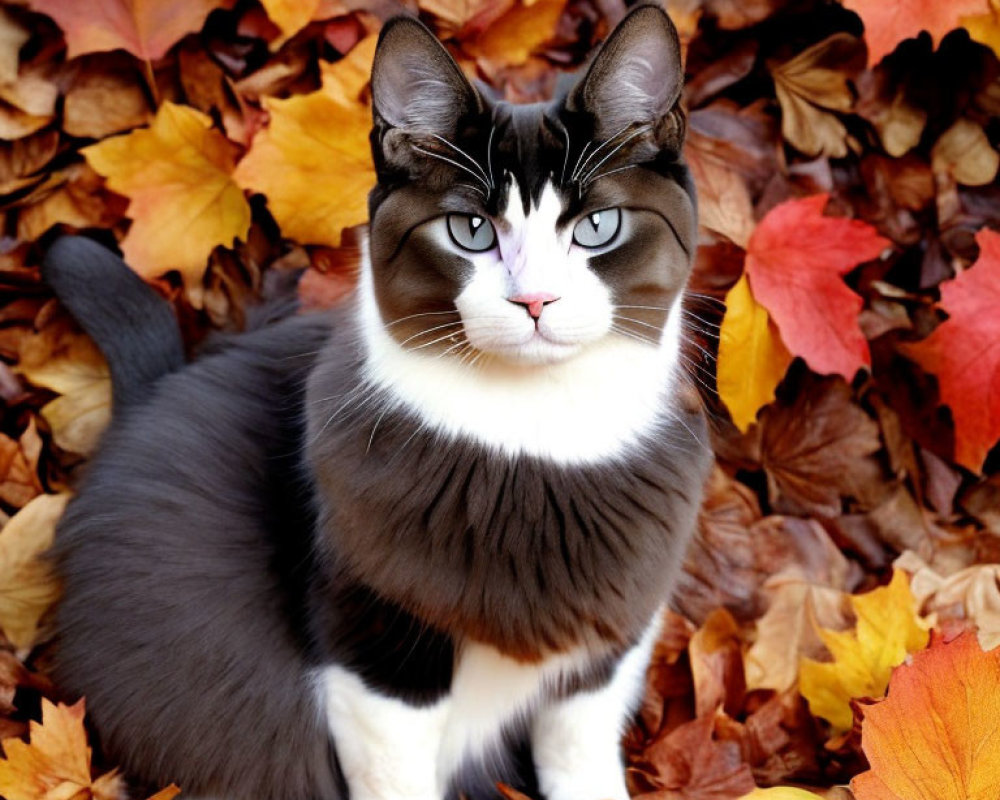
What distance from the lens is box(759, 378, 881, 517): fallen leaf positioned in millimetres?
1801

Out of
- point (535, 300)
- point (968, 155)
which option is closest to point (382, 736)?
point (535, 300)

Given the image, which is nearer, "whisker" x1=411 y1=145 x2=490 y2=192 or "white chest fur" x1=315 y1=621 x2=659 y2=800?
"whisker" x1=411 y1=145 x2=490 y2=192

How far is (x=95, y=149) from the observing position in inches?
64.4

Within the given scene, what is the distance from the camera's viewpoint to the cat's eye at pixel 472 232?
1.18 meters

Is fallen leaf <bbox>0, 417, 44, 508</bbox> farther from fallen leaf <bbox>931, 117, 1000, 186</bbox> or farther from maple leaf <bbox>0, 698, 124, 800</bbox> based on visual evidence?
fallen leaf <bbox>931, 117, 1000, 186</bbox>

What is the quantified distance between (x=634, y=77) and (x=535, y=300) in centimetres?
27

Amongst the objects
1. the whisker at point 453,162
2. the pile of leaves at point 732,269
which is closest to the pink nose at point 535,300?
the whisker at point 453,162

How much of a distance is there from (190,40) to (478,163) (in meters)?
0.75

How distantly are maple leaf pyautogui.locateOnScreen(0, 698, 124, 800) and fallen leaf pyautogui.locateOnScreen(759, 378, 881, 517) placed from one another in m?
1.09

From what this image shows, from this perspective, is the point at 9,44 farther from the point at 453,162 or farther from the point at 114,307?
the point at 453,162

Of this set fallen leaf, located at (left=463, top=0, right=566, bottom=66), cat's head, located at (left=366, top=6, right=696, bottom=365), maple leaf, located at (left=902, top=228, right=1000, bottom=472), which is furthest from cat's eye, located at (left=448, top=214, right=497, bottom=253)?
maple leaf, located at (left=902, top=228, right=1000, bottom=472)

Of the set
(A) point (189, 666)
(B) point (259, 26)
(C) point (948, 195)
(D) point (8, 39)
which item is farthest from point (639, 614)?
(D) point (8, 39)

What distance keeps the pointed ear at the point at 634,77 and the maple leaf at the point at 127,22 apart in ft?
2.35

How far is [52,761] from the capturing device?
142cm
